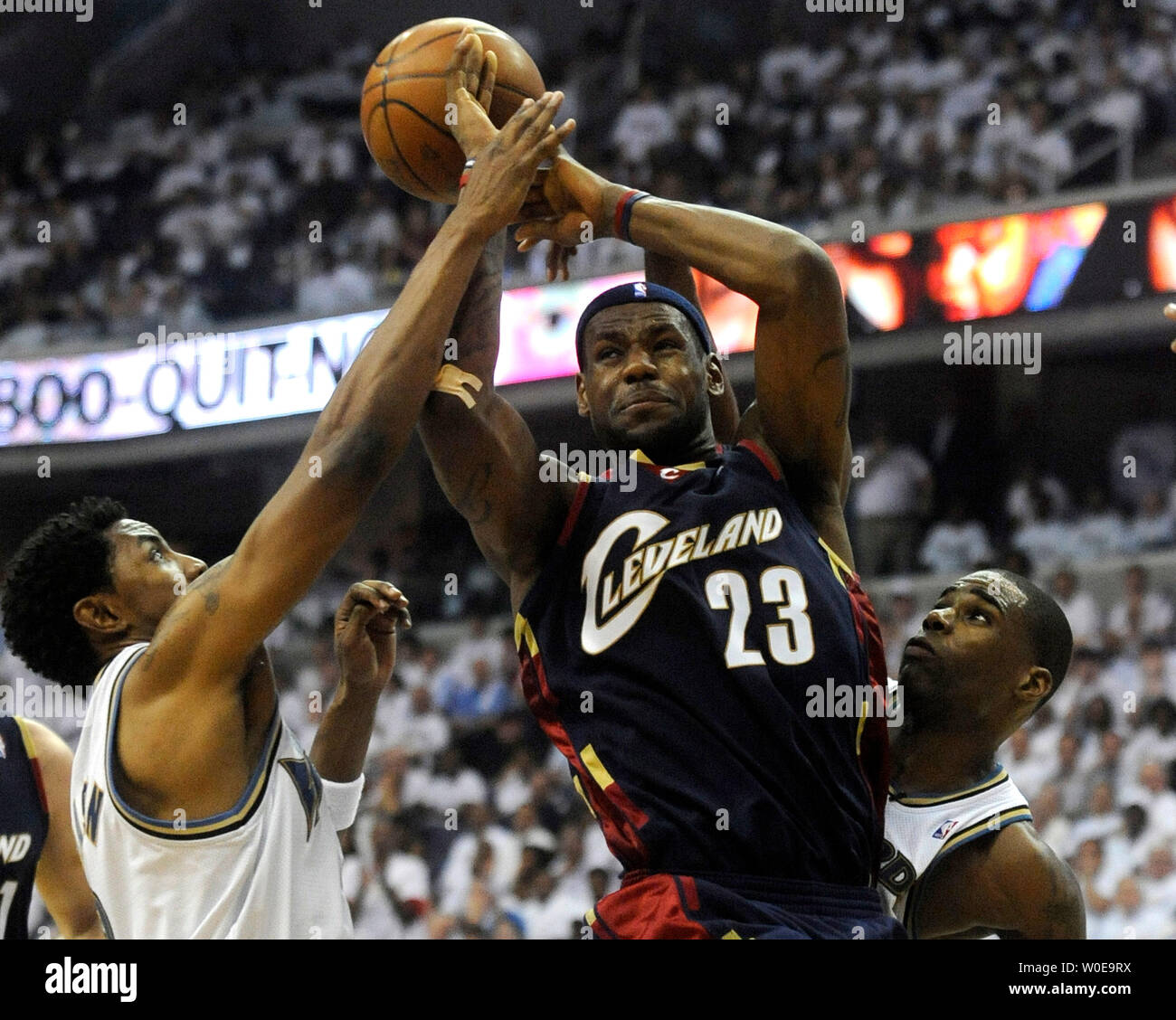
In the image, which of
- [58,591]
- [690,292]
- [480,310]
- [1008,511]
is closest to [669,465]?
[480,310]

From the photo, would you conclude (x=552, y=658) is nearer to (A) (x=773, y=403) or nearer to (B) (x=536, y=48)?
(A) (x=773, y=403)

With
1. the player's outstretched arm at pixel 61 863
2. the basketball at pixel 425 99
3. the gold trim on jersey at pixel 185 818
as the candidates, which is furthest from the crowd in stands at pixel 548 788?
the basketball at pixel 425 99

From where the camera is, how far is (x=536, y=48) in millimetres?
14117

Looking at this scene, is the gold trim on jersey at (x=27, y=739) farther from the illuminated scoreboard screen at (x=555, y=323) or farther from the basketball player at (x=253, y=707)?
the illuminated scoreboard screen at (x=555, y=323)

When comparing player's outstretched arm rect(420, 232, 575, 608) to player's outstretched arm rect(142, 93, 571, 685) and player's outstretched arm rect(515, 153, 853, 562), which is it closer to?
player's outstretched arm rect(142, 93, 571, 685)

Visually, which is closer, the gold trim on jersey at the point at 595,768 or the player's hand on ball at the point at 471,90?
the gold trim on jersey at the point at 595,768

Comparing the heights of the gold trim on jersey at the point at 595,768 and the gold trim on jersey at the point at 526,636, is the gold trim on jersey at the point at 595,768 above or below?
below

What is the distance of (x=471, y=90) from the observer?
3.16 m

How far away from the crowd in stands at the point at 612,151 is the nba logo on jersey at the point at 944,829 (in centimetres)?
703

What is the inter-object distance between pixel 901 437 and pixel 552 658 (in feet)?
28.7

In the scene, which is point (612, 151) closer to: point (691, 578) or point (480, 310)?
point (480, 310)

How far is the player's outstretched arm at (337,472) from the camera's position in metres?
2.71

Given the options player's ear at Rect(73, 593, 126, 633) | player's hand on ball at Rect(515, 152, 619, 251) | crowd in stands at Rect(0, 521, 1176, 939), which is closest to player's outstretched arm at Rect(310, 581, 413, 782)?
player's ear at Rect(73, 593, 126, 633)
